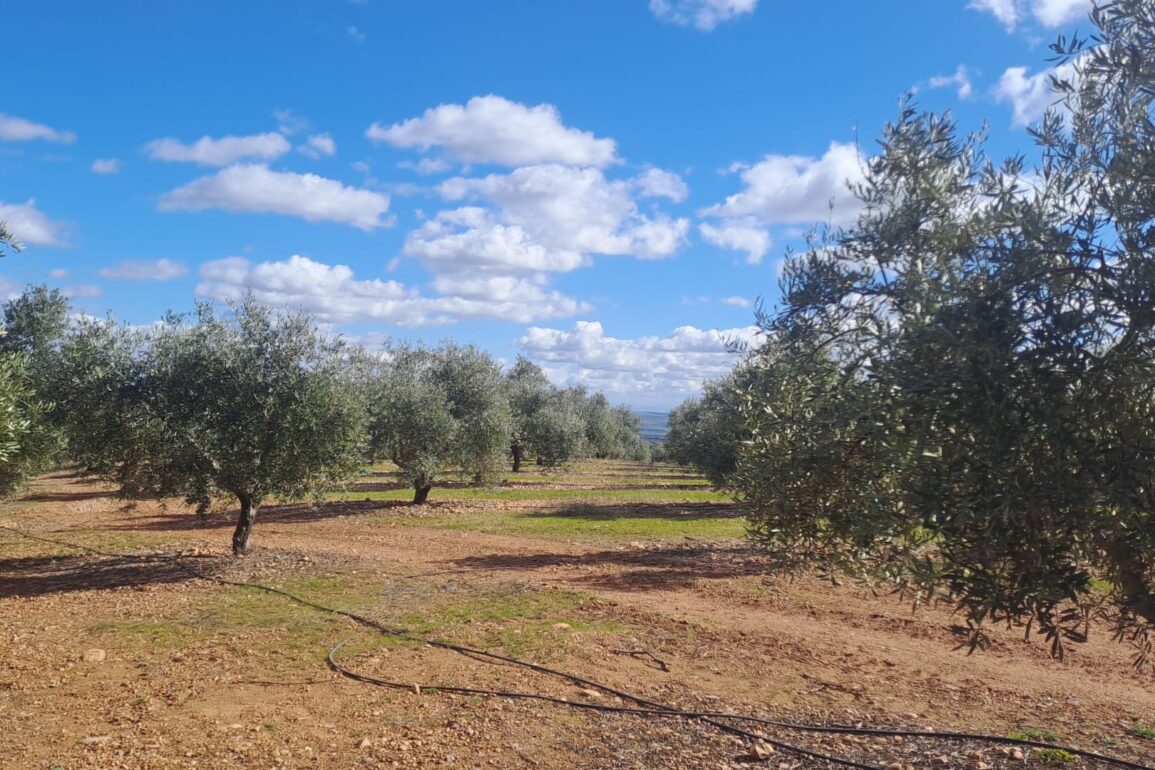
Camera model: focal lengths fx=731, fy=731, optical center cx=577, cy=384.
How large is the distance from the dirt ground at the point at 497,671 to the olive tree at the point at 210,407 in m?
2.58

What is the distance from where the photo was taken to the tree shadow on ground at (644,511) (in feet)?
106

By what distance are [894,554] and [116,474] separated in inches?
752

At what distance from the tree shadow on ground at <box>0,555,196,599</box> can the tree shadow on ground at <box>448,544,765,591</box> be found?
755 centimetres

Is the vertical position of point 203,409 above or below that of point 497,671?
above

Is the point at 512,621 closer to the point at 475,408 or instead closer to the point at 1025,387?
the point at 1025,387

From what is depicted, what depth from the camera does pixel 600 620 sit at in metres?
14.6

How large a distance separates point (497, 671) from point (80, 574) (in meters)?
13.4

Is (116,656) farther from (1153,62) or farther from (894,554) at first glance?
(1153,62)

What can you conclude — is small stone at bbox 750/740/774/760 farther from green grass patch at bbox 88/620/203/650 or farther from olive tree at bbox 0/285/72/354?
olive tree at bbox 0/285/72/354

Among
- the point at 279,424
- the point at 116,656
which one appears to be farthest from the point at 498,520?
the point at 116,656

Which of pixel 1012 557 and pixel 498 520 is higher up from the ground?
pixel 1012 557

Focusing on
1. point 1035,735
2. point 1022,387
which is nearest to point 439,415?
point 1035,735

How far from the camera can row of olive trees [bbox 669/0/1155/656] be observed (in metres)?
5.08

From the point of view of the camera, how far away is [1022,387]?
5.22m
